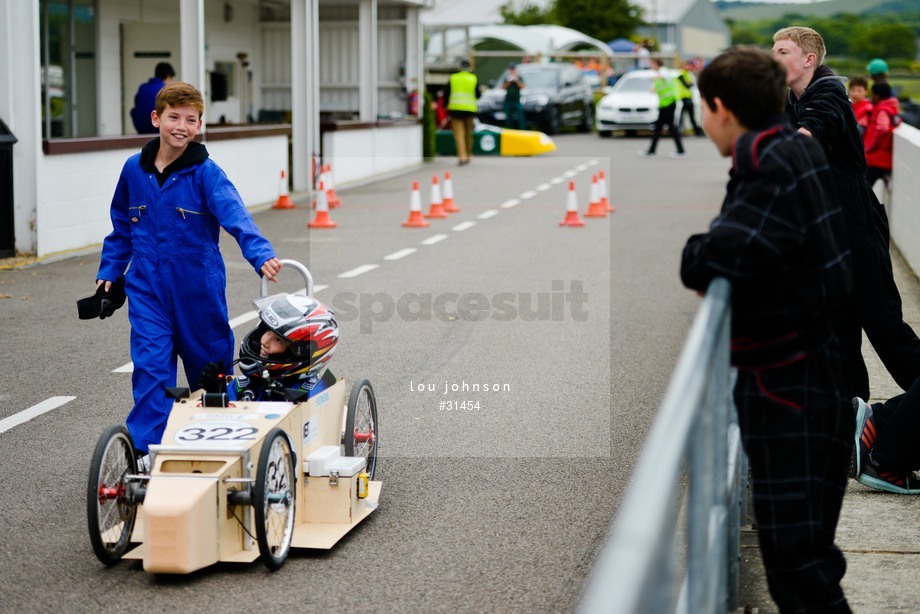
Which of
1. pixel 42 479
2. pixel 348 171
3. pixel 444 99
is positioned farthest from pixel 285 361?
pixel 444 99

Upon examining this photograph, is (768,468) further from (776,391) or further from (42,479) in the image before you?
(42,479)

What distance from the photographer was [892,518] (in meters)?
5.47

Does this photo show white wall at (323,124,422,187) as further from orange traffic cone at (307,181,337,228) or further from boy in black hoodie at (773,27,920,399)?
boy in black hoodie at (773,27,920,399)

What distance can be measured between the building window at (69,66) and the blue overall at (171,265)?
16353 millimetres

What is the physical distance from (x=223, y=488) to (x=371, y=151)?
22.0m

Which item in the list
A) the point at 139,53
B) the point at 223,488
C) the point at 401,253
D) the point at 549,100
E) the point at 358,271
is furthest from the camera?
the point at 549,100

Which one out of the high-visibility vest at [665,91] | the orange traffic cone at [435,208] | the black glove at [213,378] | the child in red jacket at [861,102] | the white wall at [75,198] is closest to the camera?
the black glove at [213,378]

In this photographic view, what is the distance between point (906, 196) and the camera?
1442cm

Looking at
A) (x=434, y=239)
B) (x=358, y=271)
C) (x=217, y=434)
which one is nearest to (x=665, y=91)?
(x=434, y=239)

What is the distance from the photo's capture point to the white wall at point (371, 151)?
24469 mm

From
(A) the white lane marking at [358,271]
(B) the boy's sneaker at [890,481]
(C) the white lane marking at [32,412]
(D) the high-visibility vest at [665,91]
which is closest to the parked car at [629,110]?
(D) the high-visibility vest at [665,91]

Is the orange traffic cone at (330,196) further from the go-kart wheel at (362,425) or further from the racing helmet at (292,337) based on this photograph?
the racing helmet at (292,337)

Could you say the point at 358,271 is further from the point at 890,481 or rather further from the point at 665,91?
the point at 665,91

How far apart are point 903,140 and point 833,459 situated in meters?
12.7
